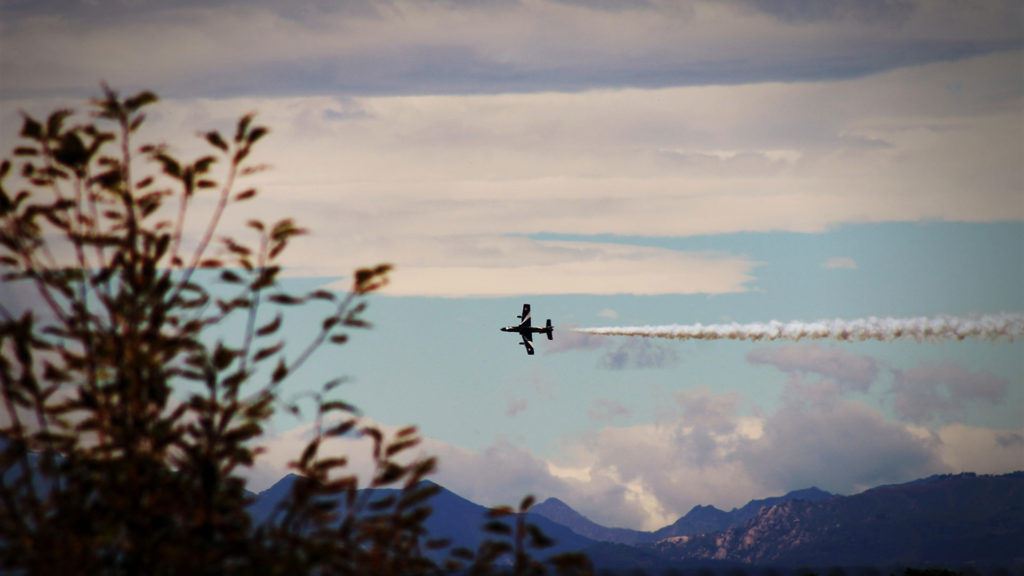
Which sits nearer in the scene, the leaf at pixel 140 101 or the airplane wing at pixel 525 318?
the leaf at pixel 140 101

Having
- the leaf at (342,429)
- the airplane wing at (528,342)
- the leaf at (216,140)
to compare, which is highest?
the airplane wing at (528,342)

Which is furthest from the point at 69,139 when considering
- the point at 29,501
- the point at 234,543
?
the point at 234,543

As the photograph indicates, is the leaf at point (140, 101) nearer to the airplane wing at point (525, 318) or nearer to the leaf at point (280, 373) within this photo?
the leaf at point (280, 373)

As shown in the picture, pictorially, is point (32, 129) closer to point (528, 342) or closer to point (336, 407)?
point (336, 407)

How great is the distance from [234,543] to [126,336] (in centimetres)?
289

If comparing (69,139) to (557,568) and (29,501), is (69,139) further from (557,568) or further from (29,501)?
(557,568)

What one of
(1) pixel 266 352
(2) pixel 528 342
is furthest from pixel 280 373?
(2) pixel 528 342

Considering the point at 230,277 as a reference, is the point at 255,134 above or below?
above

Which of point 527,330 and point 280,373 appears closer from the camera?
point 280,373

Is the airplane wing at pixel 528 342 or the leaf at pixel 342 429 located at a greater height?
the airplane wing at pixel 528 342

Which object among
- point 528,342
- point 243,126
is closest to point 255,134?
point 243,126

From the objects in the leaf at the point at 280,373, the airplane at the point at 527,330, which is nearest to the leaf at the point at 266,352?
the leaf at the point at 280,373

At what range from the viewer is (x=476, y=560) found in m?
14.9

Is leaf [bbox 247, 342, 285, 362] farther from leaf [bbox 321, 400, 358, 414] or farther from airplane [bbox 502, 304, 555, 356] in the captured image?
airplane [bbox 502, 304, 555, 356]
